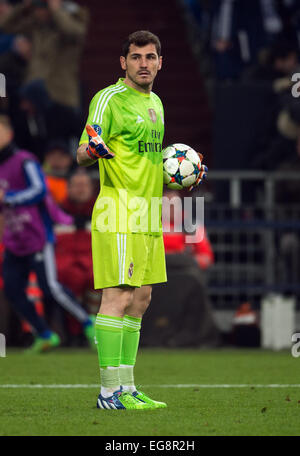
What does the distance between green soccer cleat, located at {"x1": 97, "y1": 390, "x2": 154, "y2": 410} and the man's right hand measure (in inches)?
55.1

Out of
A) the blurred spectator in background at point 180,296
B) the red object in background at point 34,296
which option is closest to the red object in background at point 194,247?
the blurred spectator in background at point 180,296

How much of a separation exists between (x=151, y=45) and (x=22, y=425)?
2.40 m

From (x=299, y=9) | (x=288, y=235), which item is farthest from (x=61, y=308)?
(x=299, y=9)

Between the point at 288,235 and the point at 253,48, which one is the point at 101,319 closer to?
the point at 288,235

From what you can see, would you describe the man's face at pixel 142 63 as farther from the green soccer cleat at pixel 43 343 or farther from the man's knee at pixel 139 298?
the green soccer cleat at pixel 43 343

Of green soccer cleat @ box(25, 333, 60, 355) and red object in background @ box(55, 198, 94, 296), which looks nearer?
green soccer cleat @ box(25, 333, 60, 355)

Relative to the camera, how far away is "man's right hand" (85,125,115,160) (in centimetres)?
632

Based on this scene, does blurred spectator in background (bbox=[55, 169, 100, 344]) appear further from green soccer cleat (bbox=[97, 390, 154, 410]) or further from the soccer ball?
green soccer cleat (bbox=[97, 390, 154, 410])

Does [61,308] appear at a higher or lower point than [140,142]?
lower

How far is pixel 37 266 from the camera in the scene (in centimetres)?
1150

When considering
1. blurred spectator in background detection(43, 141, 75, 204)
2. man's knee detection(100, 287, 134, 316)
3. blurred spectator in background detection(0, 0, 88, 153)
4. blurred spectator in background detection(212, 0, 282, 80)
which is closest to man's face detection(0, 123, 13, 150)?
blurred spectator in background detection(43, 141, 75, 204)

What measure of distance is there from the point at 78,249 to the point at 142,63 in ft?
18.6

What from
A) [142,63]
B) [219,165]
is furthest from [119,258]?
[219,165]

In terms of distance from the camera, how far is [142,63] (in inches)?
267
